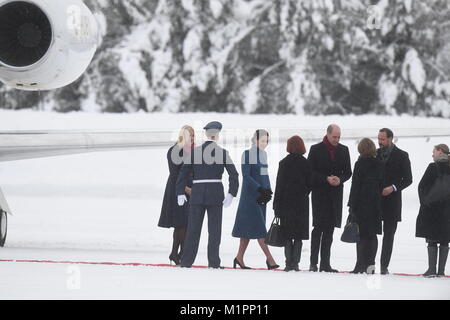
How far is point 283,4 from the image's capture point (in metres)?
26.0

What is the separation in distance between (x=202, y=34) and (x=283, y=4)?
226 centimetres

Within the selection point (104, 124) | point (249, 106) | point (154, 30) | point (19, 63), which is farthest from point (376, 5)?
point (19, 63)

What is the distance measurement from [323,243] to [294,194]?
0.43 m

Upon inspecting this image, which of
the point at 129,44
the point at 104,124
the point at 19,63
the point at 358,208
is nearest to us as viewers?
the point at 358,208

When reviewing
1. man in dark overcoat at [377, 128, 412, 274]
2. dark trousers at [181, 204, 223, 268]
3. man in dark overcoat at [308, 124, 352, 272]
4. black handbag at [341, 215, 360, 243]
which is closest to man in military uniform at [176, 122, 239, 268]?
dark trousers at [181, 204, 223, 268]

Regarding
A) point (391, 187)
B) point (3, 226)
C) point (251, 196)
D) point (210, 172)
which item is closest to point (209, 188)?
point (210, 172)

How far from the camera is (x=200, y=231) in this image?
23.0 feet

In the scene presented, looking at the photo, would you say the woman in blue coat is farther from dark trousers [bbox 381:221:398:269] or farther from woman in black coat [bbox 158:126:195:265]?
dark trousers [bbox 381:221:398:269]

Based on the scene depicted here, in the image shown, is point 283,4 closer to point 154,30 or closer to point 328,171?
point 154,30

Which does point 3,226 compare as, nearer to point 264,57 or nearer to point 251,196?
point 251,196

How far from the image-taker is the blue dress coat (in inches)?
283

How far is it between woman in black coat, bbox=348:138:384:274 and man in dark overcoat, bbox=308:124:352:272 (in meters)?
0.14

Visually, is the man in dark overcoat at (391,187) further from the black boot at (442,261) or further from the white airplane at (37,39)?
the white airplane at (37,39)

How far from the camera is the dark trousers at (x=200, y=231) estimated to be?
6965mm
